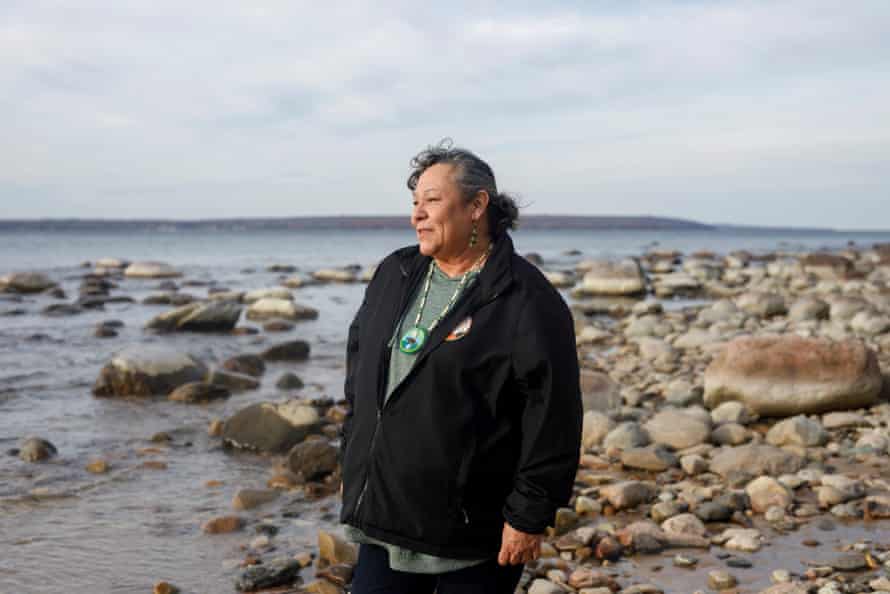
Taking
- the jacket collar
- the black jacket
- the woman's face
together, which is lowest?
the black jacket

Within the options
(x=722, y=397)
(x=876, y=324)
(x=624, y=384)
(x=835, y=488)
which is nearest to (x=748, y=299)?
(x=876, y=324)

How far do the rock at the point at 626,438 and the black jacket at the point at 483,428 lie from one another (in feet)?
17.4

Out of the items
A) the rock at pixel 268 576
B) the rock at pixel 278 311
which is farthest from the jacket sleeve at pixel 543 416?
the rock at pixel 278 311

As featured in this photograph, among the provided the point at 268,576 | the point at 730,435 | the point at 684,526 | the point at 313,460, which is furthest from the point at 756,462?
the point at 268,576

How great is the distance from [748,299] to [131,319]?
46.4 feet

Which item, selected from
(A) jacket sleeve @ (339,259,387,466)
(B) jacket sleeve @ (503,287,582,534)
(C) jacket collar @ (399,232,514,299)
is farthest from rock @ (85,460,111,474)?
(B) jacket sleeve @ (503,287,582,534)

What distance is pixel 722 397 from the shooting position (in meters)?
9.32

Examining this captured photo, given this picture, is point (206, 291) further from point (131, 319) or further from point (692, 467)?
point (692, 467)

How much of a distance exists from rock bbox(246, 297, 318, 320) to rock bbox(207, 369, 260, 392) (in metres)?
9.68

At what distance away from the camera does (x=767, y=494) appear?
252 inches

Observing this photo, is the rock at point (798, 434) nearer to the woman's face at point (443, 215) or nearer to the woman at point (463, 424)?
the woman at point (463, 424)

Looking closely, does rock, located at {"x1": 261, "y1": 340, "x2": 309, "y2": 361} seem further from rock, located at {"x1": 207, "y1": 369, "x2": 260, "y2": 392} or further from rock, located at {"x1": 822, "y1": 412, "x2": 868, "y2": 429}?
rock, located at {"x1": 822, "y1": 412, "x2": 868, "y2": 429}

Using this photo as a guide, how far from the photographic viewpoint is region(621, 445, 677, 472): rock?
7.51 metres

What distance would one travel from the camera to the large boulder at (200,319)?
62.2 ft
